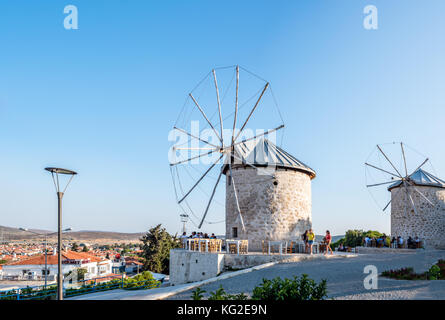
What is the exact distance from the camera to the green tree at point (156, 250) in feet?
120

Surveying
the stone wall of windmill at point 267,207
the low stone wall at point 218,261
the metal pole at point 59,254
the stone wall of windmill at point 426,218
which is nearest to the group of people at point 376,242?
the stone wall of windmill at point 426,218

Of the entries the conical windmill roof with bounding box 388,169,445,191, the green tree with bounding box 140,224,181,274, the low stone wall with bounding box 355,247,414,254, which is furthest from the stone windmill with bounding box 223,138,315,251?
the green tree with bounding box 140,224,181,274

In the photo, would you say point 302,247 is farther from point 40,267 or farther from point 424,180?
point 40,267

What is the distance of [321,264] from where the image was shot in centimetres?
1223

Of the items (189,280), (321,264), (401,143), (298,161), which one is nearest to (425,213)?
(401,143)

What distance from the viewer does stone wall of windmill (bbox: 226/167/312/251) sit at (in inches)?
677

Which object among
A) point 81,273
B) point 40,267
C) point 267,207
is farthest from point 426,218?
point 40,267

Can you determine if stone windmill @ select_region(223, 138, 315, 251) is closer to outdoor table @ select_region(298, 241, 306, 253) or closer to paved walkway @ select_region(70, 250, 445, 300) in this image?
outdoor table @ select_region(298, 241, 306, 253)

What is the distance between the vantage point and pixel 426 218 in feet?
79.0

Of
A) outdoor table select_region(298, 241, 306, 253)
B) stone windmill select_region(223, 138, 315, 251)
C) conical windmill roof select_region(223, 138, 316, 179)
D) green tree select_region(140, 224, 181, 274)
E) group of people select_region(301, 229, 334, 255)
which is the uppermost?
conical windmill roof select_region(223, 138, 316, 179)

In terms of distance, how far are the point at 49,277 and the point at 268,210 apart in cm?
3359

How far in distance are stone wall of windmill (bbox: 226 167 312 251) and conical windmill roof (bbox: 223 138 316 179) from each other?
36cm
